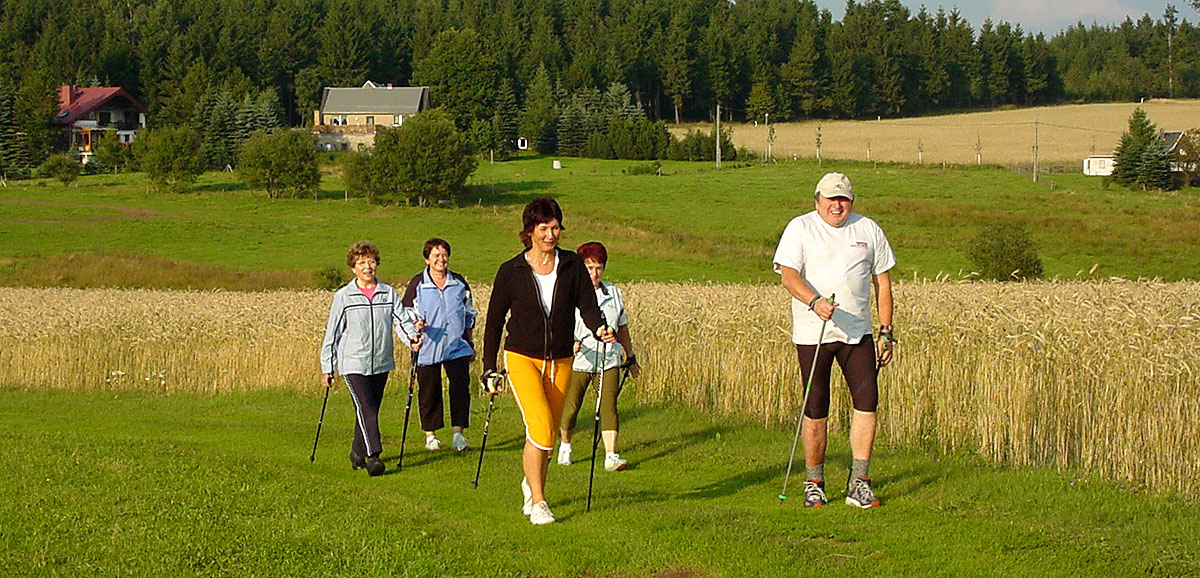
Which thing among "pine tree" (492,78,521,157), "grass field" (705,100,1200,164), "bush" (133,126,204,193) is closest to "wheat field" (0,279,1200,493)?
"bush" (133,126,204,193)

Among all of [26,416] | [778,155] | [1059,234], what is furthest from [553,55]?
[26,416]

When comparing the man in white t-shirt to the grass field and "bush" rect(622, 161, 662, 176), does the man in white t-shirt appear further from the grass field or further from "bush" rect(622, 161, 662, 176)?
the grass field

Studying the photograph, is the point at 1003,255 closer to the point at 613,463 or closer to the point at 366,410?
the point at 613,463

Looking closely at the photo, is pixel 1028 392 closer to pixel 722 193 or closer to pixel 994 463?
pixel 994 463

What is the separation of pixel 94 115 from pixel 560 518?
130 metres

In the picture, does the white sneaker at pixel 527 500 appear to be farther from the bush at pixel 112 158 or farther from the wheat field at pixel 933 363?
the bush at pixel 112 158

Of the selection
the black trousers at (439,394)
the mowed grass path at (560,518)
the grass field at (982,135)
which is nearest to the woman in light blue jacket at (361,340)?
the mowed grass path at (560,518)

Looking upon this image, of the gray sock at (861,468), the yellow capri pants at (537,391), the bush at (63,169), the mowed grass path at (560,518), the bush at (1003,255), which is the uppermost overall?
the bush at (63,169)

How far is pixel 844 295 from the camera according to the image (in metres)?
9.08

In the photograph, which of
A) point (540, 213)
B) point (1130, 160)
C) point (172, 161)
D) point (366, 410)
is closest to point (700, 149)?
point (1130, 160)

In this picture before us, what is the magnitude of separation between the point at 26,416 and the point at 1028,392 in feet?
42.0

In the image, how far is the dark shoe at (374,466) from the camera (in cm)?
1126

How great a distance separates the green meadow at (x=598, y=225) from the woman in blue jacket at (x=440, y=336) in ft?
97.1

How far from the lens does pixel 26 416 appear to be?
17.0 meters
